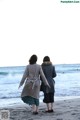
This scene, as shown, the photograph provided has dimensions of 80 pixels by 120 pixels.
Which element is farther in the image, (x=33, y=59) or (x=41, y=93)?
(x=41, y=93)

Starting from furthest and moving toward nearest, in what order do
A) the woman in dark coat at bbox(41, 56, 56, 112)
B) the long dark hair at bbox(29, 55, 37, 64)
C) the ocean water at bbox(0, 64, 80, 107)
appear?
the ocean water at bbox(0, 64, 80, 107) → the woman in dark coat at bbox(41, 56, 56, 112) → the long dark hair at bbox(29, 55, 37, 64)

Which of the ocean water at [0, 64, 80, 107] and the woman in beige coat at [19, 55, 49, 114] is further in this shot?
the ocean water at [0, 64, 80, 107]

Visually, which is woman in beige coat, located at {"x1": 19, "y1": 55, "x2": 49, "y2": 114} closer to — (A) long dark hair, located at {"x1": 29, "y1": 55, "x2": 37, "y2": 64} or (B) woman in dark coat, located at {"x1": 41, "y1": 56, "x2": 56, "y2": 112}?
(A) long dark hair, located at {"x1": 29, "y1": 55, "x2": 37, "y2": 64}

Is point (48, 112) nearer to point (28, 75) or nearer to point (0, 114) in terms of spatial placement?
point (28, 75)

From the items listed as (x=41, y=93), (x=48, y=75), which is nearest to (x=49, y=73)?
(x=48, y=75)

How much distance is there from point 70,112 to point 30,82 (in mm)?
1352

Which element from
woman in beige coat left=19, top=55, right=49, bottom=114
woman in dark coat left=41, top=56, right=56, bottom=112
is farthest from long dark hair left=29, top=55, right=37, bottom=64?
woman in dark coat left=41, top=56, right=56, bottom=112

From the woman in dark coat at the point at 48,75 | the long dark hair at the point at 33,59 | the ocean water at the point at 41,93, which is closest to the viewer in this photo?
the long dark hair at the point at 33,59

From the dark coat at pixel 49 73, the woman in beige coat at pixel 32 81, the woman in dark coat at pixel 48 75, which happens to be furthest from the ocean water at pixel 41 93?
the woman in beige coat at pixel 32 81

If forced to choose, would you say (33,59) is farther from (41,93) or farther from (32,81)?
(41,93)

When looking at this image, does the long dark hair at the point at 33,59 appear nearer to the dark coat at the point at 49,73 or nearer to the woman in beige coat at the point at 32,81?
the woman in beige coat at the point at 32,81

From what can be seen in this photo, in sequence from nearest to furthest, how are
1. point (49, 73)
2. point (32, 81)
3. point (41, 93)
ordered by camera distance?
point (32, 81), point (49, 73), point (41, 93)

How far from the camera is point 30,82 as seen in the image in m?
9.69

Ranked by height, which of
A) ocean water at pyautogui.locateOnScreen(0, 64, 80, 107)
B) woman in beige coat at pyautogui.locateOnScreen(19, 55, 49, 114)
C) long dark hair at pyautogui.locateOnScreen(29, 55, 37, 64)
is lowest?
ocean water at pyautogui.locateOnScreen(0, 64, 80, 107)
